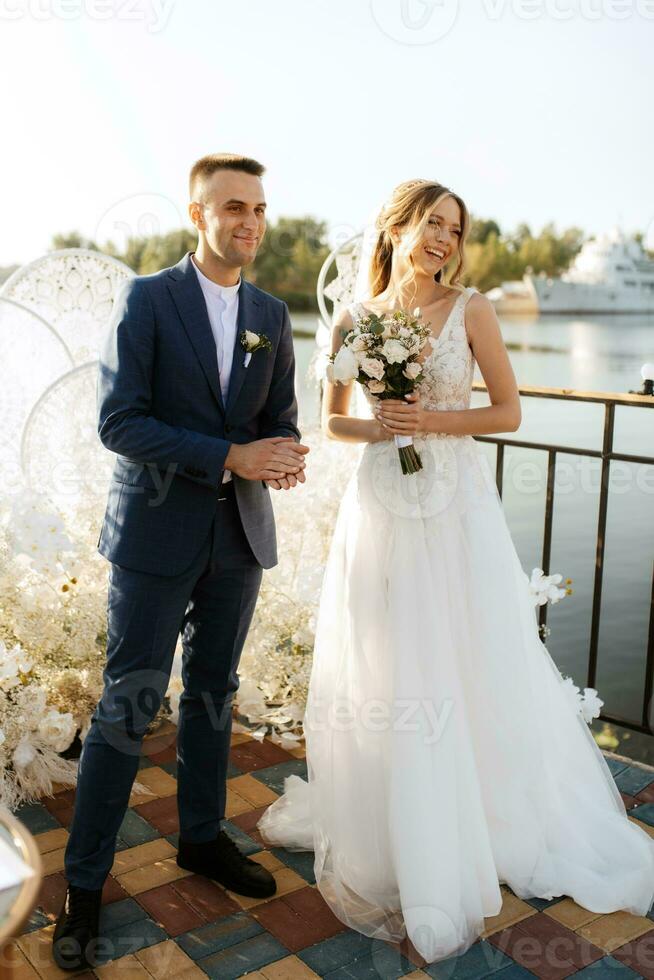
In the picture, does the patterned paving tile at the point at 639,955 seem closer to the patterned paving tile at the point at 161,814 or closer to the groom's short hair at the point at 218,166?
the patterned paving tile at the point at 161,814

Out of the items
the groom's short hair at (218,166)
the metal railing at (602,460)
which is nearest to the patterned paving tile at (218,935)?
the metal railing at (602,460)

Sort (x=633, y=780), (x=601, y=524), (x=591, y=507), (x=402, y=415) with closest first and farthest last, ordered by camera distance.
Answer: (x=402, y=415) → (x=633, y=780) → (x=601, y=524) → (x=591, y=507)

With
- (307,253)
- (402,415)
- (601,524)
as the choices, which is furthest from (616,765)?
(307,253)

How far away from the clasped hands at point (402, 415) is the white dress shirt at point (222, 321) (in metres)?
0.41

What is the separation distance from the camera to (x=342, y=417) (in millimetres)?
2547

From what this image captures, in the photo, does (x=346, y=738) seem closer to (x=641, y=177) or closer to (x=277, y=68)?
(x=277, y=68)

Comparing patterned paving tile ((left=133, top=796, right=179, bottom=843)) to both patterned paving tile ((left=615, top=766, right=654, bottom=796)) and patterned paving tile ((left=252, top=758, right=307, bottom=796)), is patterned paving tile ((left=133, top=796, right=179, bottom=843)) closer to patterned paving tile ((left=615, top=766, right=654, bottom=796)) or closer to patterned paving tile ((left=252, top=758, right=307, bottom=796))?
patterned paving tile ((left=252, top=758, right=307, bottom=796))

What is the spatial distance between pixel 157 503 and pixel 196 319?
1.40 feet

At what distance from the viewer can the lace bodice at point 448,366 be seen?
7.77 ft

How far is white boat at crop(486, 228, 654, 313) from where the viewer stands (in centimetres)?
707

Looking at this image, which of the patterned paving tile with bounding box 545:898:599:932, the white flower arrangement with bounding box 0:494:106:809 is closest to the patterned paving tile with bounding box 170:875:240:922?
the white flower arrangement with bounding box 0:494:106:809

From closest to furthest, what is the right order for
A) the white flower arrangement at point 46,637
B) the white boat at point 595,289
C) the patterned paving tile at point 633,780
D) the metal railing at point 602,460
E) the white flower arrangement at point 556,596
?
the white flower arrangement at point 46,637
the patterned paving tile at point 633,780
the white flower arrangement at point 556,596
the metal railing at point 602,460
the white boat at point 595,289

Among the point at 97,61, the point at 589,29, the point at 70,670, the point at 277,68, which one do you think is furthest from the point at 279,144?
the point at 70,670

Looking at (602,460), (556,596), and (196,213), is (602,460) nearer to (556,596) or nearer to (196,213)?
(556,596)
